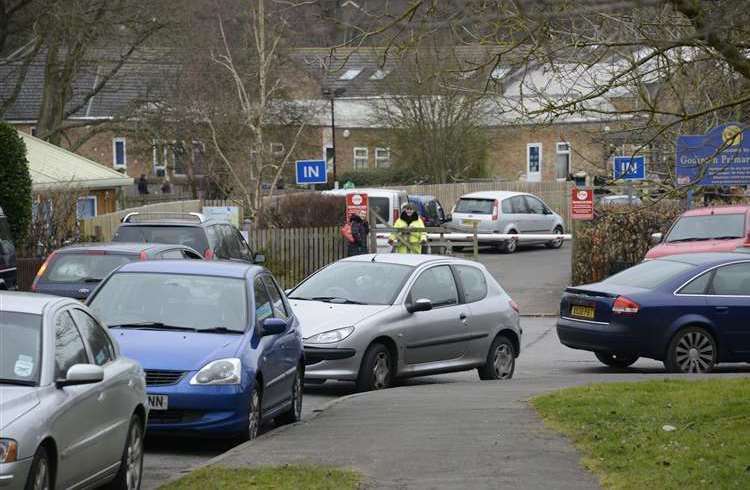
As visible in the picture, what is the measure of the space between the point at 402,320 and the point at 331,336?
1068 millimetres

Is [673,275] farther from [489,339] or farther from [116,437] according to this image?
[116,437]

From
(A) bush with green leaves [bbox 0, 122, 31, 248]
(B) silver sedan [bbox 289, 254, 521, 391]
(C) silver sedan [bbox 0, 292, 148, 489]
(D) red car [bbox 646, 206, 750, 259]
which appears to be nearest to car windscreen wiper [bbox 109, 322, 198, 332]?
(C) silver sedan [bbox 0, 292, 148, 489]

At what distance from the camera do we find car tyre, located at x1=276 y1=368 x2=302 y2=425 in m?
12.6

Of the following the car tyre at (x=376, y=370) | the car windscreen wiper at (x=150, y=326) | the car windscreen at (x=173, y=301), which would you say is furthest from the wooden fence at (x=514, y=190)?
the car windscreen wiper at (x=150, y=326)

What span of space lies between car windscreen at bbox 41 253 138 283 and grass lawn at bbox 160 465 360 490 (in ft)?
27.5

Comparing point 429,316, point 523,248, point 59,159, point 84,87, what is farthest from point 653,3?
point 84,87

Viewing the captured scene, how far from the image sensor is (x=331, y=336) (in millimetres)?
14414

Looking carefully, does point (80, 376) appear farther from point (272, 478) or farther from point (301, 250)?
point (301, 250)

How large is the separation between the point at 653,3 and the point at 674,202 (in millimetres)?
23495

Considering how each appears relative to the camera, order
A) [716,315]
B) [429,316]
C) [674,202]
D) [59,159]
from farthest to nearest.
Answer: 1. [59,159]
2. [674,202]
3. [716,315]
4. [429,316]

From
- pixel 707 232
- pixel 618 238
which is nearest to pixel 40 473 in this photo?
pixel 707 232

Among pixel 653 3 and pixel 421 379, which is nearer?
pixel 653 3

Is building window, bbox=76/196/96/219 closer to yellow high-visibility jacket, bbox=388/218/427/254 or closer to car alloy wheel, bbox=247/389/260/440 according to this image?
yellow high-visibility jacket, bbox=388/218/427/254

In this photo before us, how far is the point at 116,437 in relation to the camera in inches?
329
